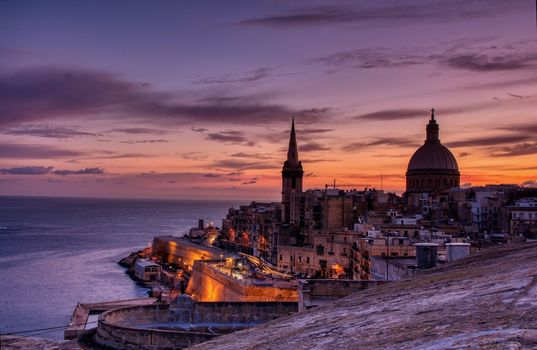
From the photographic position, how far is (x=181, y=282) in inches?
2340

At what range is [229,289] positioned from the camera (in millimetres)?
39219

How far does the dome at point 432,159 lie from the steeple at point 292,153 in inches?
596

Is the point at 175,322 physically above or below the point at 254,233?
above

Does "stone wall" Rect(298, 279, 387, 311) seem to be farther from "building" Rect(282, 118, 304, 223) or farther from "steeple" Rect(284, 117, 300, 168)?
"steeple" Rect(284, 117, 300, 168)

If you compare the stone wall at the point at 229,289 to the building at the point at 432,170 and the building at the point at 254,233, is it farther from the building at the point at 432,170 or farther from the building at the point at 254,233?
the building at the point at 432,170

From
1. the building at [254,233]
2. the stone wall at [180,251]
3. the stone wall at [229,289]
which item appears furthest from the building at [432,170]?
the stone wall at [229,289]

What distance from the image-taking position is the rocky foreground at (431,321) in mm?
3984

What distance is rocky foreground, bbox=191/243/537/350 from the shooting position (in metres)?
3.98

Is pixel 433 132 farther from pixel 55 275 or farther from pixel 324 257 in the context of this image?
pixel 55 275

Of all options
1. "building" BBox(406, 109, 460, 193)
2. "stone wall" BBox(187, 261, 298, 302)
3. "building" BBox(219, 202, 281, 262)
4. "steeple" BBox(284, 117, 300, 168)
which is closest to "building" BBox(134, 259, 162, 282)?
"building" BBox(219, 202, 281, 262)

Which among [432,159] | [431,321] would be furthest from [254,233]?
[431,321]

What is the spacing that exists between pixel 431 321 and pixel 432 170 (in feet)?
255

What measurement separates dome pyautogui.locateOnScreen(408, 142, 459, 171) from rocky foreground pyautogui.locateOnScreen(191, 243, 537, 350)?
2946 inches

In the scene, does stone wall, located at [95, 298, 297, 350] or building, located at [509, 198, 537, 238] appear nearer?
stone wall, located at [95, 298, 297, 350]
